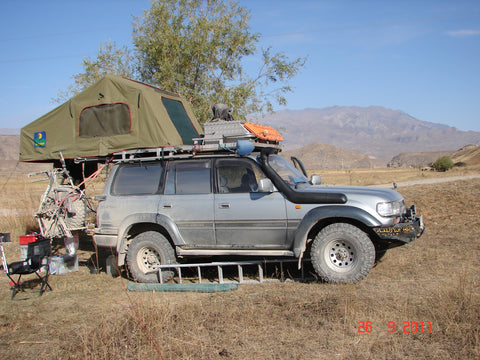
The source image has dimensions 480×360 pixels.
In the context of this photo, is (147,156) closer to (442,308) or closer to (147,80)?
(442,308)

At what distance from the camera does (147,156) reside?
7699 millimetres

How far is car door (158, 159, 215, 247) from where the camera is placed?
6711 millimetres

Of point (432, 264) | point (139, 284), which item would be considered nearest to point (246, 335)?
point (139, 284)

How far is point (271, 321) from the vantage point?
4.86 meters

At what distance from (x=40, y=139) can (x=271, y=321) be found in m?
6.38

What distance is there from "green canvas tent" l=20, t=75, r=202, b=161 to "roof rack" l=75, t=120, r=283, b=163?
482 mm

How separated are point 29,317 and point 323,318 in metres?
3.79

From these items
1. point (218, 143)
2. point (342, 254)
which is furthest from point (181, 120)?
point (342, 254)

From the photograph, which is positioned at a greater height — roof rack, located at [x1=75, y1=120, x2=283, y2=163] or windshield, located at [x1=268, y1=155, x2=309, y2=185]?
roof rack, located at [x1=75, y1=120, x2=283, y2=163]

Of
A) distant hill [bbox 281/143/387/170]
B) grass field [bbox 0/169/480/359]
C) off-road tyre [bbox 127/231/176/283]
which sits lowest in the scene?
grass field [bbox 0/169/480/359]

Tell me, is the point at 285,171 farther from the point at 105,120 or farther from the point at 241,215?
the point at 105,120

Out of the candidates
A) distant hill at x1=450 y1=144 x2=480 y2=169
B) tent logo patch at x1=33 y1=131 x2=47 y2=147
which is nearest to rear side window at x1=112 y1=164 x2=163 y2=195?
tent logo patch at x1=33 y1=131 x2=47 y2=147

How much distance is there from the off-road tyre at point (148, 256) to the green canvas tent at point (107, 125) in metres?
1.77

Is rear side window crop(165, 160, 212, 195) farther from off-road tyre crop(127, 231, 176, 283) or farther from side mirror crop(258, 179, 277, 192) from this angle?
side mirror crop(258, 179, 277, 192)
